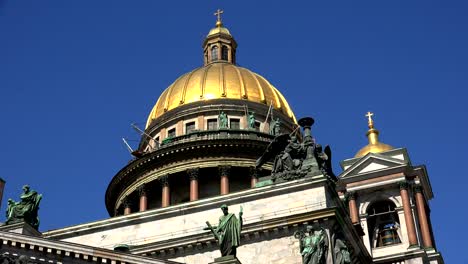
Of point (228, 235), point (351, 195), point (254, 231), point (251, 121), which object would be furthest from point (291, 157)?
point (251, 121)

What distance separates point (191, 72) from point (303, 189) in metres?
26.6

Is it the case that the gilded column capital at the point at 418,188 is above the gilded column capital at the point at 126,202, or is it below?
below

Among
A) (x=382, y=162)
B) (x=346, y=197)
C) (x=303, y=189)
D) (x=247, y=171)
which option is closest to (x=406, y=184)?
(x=382, y=162)

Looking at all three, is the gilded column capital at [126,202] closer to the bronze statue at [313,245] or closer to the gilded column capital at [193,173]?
the gilded column capital at [193,173]

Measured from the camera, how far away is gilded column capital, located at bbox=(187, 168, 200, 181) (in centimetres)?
5281

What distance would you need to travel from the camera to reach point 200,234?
116 feet

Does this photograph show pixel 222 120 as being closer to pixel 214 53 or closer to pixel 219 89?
pixel 219 89

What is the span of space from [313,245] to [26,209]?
11.9 m

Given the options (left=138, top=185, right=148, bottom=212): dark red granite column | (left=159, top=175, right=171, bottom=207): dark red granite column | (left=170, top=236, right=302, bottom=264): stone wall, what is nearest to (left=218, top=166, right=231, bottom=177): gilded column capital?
(left=159, top=175, right=171, bottom=207): dark red granite column

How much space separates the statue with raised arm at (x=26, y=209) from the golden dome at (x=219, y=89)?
71.2 feet

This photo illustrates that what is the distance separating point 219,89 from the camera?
189 ft

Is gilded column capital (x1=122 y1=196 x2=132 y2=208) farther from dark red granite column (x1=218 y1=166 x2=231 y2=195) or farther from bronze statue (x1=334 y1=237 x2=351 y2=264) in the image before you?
bronze statue (x1=334 y1=237 x2=351 y2=264)

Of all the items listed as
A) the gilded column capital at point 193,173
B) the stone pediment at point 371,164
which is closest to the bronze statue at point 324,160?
the stone pediment at point 371,164

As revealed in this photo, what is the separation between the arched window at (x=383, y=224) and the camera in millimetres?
48031
